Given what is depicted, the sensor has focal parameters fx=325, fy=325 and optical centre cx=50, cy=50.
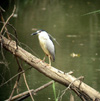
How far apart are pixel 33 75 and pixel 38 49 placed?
1.35 m

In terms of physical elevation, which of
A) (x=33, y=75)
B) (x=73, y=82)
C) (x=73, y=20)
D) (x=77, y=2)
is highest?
(x=73, y=82)

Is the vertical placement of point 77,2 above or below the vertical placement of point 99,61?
below

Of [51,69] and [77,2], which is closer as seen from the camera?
[51,69]

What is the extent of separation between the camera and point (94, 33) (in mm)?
8023

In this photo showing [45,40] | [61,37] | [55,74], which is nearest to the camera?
[55,74]

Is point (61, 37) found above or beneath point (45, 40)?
beneath

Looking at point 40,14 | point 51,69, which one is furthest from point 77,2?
point 51,69

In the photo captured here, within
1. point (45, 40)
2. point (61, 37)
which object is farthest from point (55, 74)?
point (61, 37)

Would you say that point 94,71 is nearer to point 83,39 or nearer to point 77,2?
point 83,39

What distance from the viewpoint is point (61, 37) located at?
7574 millimetres

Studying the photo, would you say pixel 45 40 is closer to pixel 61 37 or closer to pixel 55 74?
pixel 55 74

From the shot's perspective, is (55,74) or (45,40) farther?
(45,40)

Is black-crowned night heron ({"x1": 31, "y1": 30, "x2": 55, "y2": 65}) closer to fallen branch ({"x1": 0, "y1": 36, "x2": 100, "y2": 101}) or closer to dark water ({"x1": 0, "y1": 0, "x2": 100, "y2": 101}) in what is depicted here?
dark water ({"x1": 0, "y1": 0, "x2": 100, "y2": 101})

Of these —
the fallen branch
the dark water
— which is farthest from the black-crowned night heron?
the fallen branch
